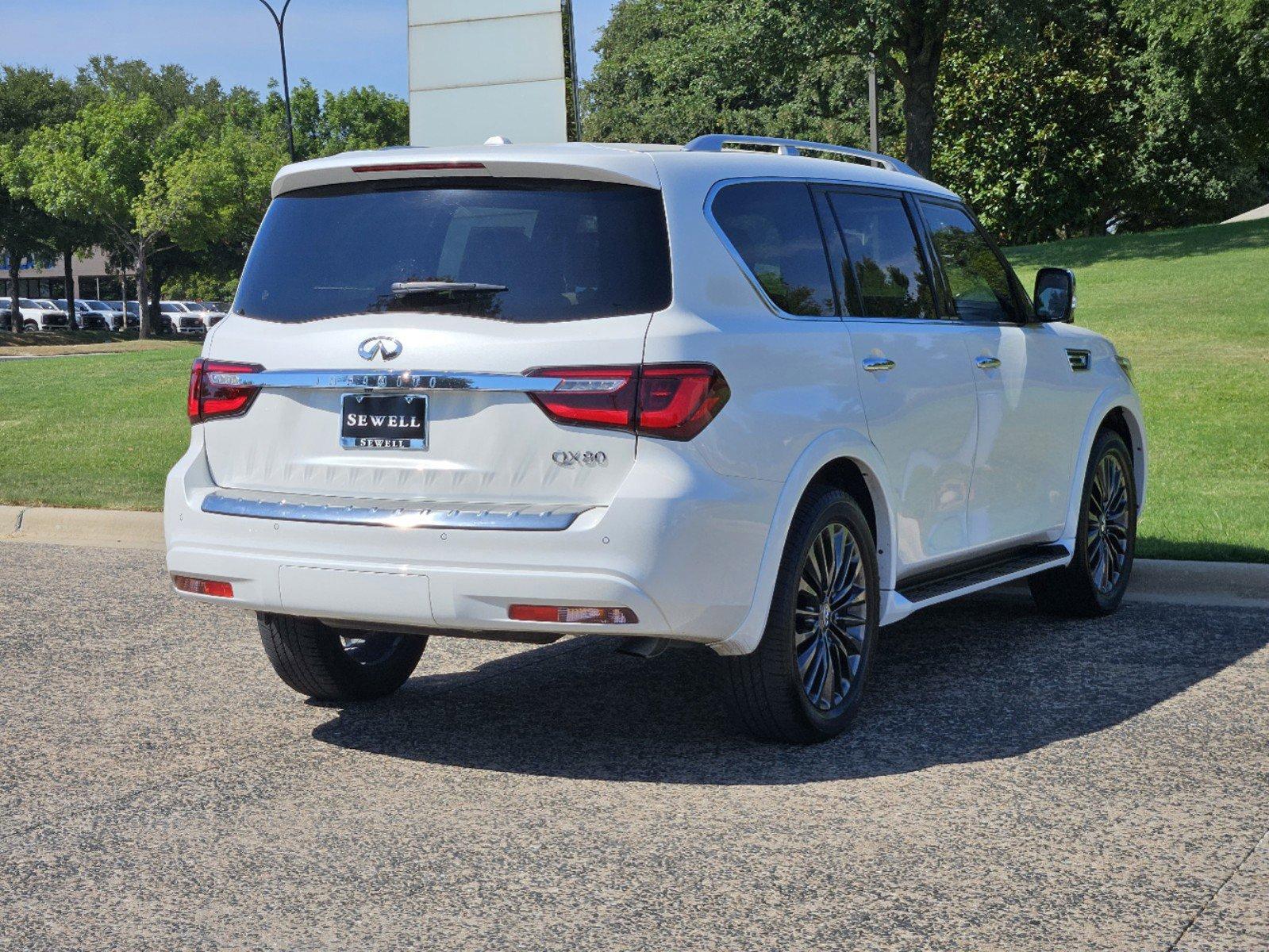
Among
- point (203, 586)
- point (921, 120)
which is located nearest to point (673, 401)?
point (203, 586)

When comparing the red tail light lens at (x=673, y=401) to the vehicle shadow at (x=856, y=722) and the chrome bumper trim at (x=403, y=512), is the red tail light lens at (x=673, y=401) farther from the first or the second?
the vehicle shadow at (x=856, y=722)

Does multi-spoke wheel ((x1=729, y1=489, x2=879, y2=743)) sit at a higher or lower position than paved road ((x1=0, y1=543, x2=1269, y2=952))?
higher

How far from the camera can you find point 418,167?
5.19 meters

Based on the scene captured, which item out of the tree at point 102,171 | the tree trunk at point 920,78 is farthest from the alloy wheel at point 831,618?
the tree at point 102,171

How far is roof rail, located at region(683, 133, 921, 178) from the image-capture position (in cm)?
560

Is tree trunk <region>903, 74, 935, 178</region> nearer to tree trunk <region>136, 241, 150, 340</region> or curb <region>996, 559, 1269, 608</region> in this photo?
curb <region>996, 559, 1269, 608</region>

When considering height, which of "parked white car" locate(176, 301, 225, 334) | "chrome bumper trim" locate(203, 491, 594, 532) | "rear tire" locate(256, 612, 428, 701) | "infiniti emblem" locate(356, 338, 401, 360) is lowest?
"parked white car" locate(176, 301, 225, 334)

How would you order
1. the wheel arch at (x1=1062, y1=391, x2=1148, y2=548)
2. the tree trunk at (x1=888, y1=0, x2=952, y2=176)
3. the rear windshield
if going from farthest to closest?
the tree trunk at (x1=888, y1=0, x2=952, y2=176), the wheel arch at (x1=1062, y1=391, x2=1148, y2=548), the rear windshield

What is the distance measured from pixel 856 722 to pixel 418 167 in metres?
2.48

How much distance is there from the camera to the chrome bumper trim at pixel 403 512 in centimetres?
476

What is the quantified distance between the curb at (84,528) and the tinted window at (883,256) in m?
5.73

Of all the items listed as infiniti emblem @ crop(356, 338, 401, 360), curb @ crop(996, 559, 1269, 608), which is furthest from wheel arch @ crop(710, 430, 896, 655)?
curb @ crop(996, 559, 1269, 608)

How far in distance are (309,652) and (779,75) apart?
101ft

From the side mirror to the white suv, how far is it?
56.9 inches
